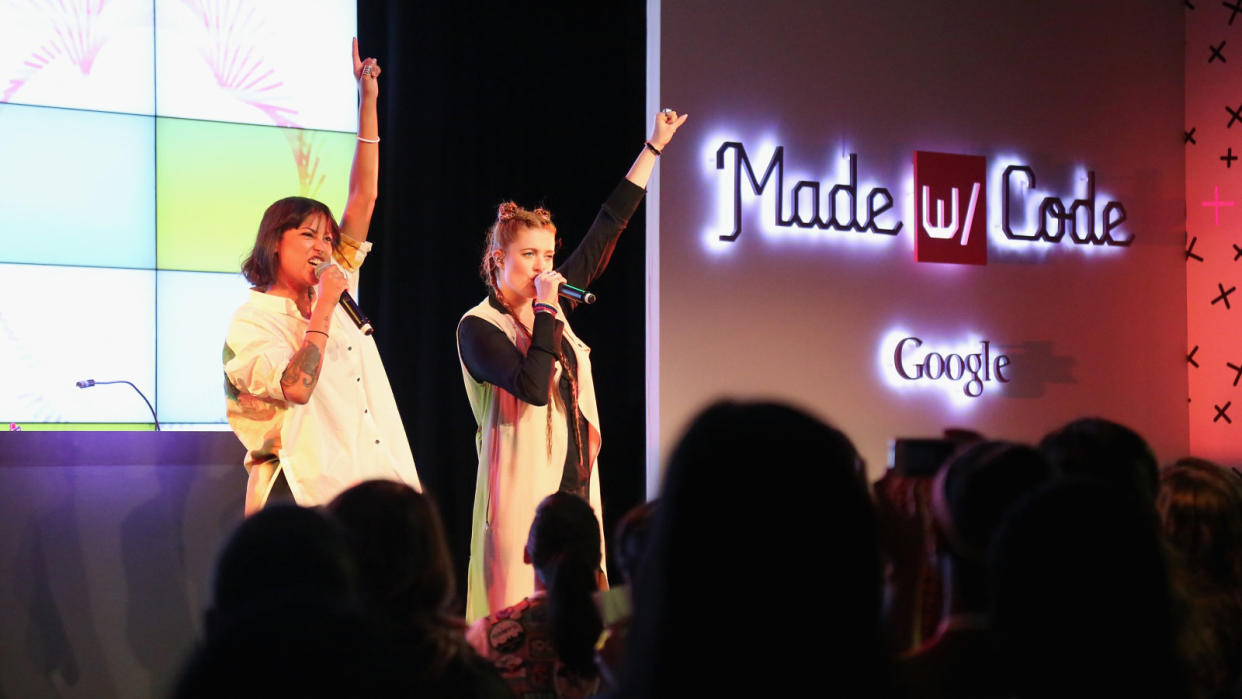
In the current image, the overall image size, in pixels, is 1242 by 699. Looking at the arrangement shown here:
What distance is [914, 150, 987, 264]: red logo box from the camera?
17.6 ft

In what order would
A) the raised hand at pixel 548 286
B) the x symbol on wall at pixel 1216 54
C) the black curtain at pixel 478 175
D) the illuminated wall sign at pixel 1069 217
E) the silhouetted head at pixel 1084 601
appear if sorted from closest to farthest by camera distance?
the silhouetted head at pixel 1084 601, the raised hand at pixel 548 286, the black curtain at pixel 478 175, the illuminated wall sign at pixel 1069 217, the x symbol on wall at pixel 1216 54

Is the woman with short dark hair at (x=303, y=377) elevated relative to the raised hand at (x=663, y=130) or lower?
lower

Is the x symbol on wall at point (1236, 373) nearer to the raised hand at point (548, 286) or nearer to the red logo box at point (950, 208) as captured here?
the red logo box at point (950, 208)

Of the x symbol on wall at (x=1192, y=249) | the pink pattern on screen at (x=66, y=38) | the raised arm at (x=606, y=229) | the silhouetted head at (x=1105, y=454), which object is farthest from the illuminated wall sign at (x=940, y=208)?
the silhouetted head at (x=1105, y=454)

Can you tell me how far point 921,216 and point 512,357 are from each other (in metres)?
2.64

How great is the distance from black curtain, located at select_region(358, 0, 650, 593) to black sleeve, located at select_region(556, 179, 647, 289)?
0.96m

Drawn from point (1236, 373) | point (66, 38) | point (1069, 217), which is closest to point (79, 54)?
point (66, 38)

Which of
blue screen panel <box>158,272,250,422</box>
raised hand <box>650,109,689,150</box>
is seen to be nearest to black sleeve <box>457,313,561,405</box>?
raised hand <box>650,109,689,150</box>

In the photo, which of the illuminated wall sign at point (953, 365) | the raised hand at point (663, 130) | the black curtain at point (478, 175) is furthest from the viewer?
the illuminated wall sign at point (953, 365)

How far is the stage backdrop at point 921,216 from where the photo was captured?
500 cm

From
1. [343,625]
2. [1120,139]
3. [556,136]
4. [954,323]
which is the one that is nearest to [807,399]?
[954,323]

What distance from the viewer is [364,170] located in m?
3.51

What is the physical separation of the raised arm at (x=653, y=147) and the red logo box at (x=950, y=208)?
1.66 meters

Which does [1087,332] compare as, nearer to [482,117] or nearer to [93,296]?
[482,117]
